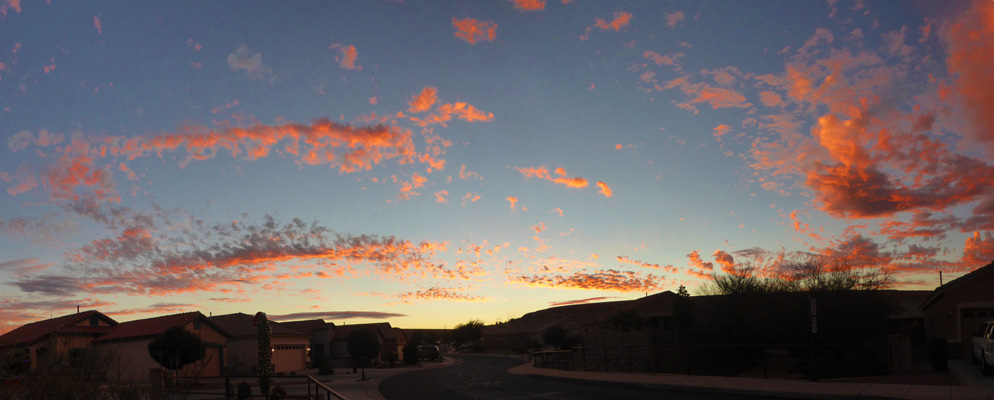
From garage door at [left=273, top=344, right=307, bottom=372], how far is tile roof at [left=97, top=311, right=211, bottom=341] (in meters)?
4.84

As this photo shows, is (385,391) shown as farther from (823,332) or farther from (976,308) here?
(976,308)

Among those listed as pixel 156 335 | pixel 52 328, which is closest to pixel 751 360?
pixel 156 335

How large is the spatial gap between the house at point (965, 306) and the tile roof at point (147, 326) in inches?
1868

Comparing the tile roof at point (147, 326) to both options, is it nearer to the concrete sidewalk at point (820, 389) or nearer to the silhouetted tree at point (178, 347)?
the silhouetted tree at point (178, 347)

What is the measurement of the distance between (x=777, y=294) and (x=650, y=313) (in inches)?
1439

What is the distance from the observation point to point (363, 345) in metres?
66.2

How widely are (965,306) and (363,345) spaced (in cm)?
5072

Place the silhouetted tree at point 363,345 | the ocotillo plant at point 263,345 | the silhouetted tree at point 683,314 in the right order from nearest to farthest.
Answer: the ocotillo plant at point 263,345
the silhouetted tree at point 683,314
the silhouetted tree at point 363,345

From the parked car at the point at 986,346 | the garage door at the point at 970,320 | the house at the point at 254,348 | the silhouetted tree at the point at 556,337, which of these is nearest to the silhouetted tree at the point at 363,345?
the house at the point at 254,348

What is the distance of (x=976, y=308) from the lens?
32.8 m

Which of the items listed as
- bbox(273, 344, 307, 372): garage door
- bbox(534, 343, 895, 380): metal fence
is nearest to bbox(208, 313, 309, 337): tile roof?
bbox(273, 344, 307, 372): garage door

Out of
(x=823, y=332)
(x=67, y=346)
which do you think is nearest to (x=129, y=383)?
(x=67, y=346)

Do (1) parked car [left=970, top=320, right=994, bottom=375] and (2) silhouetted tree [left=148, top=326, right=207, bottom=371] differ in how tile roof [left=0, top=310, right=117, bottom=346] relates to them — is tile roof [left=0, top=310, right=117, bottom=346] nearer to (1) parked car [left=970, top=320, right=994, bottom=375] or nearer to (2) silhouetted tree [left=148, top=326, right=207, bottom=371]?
(2) silhouetted tree [left=148, top=326, right=207, bottom=371]

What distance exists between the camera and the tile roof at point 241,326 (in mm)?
53875
